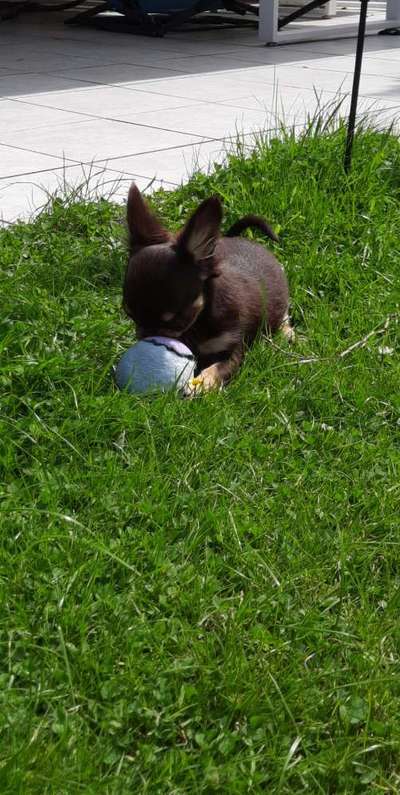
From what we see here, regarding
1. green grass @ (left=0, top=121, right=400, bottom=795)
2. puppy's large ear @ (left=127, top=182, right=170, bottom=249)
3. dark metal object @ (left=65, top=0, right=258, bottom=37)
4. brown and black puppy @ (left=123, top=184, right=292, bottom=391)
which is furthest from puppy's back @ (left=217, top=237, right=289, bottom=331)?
dark metal object @ (left=65, top=0, right=258, bottom=37)

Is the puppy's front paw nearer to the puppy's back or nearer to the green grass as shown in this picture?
the green grass

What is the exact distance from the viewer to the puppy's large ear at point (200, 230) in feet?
12.7

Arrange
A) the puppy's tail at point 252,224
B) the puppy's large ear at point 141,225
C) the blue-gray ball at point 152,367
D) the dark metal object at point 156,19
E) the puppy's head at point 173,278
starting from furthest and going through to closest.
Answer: the dark metal object at point 156,19 → the puppy's tail at point 252,224 → the puppy's large ear at point 141,225 → the puppy's head at point 173,278 → the blue-gray ball at point 152,367

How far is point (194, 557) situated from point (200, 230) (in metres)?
1.39

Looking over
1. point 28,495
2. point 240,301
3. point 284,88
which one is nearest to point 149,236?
point 240,301

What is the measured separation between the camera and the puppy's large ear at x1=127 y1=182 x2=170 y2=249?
4094mm

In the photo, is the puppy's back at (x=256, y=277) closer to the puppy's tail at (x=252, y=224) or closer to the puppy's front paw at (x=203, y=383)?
the puppy's tail at (x=252, y=224)

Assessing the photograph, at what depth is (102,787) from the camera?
2.14 m

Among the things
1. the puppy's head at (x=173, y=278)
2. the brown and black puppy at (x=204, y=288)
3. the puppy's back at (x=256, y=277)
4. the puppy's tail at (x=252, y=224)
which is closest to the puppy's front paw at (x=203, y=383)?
the brown and black puppy at (x=204, y=288)

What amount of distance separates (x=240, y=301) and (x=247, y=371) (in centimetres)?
33

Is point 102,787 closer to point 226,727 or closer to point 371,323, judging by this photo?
point 226,727

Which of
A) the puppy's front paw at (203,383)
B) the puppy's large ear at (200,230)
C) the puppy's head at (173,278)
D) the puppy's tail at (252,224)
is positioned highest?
the puppy's large ear at (200,230)

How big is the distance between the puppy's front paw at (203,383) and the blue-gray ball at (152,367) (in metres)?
0.04

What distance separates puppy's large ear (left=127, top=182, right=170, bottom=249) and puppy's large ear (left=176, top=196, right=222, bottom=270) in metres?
0.20
